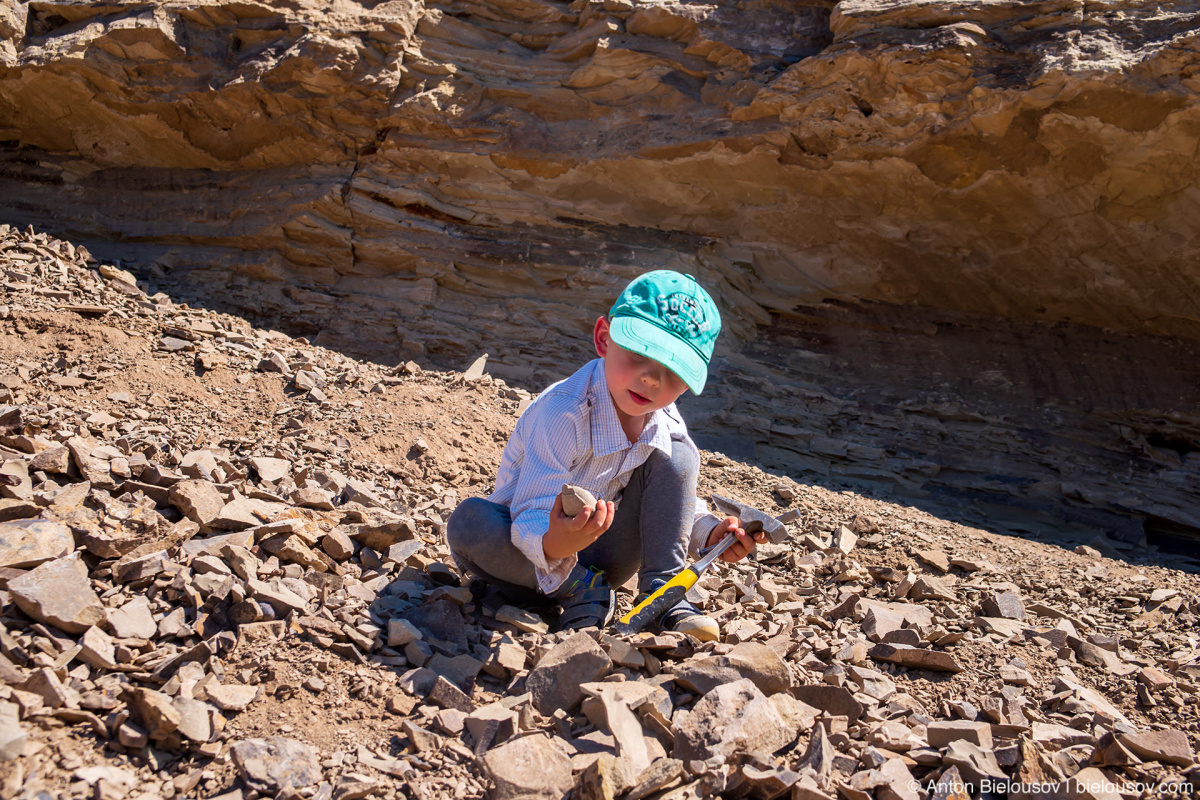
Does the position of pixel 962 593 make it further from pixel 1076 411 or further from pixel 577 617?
pixel 1076 411

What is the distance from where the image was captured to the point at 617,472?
7.36ft

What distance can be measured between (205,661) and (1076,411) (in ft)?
20.7

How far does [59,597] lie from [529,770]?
117 cm

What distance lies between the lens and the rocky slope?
1.56 m

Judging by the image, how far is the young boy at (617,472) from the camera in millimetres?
2090

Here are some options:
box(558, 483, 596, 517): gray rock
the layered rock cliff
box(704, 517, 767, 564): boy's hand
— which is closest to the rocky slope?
box(704, 517, 767, 564): boy's hand

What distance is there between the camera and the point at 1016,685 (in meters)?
2.21

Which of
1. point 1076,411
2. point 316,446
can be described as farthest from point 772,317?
point 316,446

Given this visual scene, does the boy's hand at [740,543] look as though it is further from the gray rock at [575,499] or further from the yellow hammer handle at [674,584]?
the gray rock at [575,499]

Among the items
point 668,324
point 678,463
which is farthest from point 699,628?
point 668,324

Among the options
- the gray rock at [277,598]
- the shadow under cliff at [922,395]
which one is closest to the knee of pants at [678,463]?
the gray rock at [277,598]

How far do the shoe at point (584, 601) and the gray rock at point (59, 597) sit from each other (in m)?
1.13

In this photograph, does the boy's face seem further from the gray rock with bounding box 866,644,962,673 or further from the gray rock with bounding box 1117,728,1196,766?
the gray rock with bounding box 1117,728,1196,766

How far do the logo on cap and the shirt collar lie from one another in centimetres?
25
